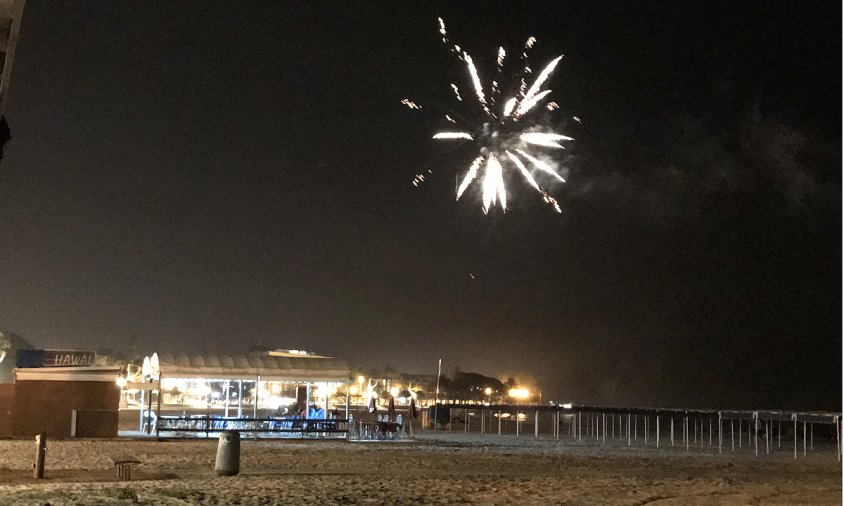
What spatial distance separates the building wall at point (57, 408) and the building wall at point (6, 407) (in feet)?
0.38

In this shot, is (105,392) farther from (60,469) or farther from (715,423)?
(715,423)

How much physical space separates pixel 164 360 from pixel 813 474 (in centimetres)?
2002

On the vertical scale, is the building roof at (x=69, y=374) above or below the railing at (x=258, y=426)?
above

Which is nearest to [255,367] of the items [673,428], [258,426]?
[258,426]

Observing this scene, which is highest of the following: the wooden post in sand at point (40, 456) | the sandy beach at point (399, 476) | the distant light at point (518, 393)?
the distant light at point (518, 393)

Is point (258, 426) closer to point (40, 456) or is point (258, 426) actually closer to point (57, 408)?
point (57, 408)

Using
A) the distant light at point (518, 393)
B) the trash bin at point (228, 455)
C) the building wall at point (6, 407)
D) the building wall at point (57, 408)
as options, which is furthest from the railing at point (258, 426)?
the distant light at point (518, 393)

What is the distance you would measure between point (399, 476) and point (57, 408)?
50.3 feet

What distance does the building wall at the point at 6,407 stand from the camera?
91.4 feet

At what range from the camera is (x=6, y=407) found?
27.9 meters

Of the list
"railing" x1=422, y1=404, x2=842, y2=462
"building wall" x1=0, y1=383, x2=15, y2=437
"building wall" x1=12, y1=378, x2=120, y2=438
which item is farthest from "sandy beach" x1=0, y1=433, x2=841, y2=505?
"railing" x1=422, y1=404, x2=842, y2=462

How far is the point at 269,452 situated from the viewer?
77.6ft

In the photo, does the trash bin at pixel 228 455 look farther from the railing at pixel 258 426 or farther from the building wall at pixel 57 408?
the building wall at pixel 57 408

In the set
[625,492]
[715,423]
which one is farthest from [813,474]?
[715,423]
